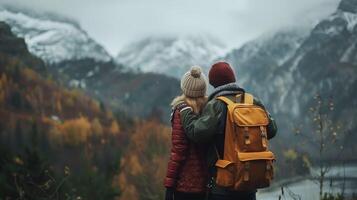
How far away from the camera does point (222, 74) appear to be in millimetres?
5098

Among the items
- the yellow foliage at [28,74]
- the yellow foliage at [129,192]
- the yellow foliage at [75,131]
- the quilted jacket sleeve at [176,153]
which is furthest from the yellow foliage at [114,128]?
the quilted jacket sleeve at [176,153]

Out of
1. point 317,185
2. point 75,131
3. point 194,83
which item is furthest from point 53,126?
point 194,83

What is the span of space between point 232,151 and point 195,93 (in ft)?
2.34

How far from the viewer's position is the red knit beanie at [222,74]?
5.09m

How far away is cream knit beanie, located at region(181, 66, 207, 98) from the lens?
16.9 feet

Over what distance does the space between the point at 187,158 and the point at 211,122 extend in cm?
47

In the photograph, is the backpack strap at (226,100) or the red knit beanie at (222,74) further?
the red knit beanie at (222,74)

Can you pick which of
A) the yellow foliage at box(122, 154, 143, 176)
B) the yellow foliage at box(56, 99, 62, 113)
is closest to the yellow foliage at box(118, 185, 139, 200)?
the yellow foliage at box(122, 154, 143, 176)

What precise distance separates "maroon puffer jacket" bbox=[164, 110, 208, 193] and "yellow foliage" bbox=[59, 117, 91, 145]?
86252 mm

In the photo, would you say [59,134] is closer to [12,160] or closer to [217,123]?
[12,160]

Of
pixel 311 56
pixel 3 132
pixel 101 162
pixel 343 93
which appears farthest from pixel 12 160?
pixel 311 56

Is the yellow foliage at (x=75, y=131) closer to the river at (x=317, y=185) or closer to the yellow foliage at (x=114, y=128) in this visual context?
the yellow foliage at (x=114, y=128)

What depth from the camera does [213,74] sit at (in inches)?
202

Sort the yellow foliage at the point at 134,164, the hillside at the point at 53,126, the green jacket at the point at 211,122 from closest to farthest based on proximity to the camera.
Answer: the green jacket at the point at 211,122
the hillside at the point at 53,126
the yellow foliage at the point at 134,164
